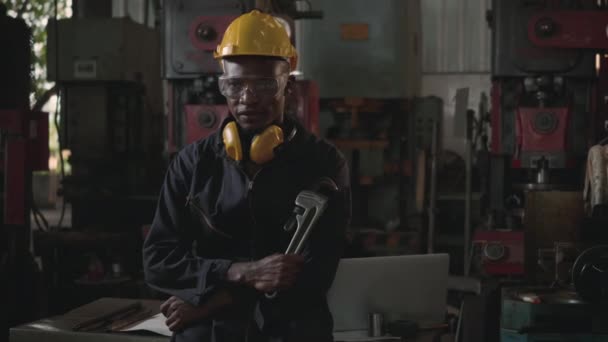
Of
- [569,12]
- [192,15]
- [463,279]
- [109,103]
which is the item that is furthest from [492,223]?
[109,103]

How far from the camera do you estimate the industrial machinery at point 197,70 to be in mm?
4582

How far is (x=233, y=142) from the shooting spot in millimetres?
1897

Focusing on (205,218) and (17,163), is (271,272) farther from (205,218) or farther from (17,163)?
(17,163)

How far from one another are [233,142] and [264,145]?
0.08m

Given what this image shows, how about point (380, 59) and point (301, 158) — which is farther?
point (380, 59)

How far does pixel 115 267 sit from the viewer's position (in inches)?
189

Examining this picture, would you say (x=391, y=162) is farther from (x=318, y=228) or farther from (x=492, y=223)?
(x=318, y=228)

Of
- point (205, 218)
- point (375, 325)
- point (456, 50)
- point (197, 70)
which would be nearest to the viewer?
point (205, 218)

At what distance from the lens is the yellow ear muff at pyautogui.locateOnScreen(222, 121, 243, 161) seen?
74.7 inches

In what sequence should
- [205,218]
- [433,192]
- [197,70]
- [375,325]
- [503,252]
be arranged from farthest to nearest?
[433,192] → [197,70] → [503,252] → [375,325] → [205,218]

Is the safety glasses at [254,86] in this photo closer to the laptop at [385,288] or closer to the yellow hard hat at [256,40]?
the yellow hard hat at [256,40]

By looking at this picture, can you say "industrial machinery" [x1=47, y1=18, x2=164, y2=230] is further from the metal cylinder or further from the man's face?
the man's face

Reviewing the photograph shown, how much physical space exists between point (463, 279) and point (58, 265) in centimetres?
248

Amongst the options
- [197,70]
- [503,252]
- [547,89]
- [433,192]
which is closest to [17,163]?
[197,70]
